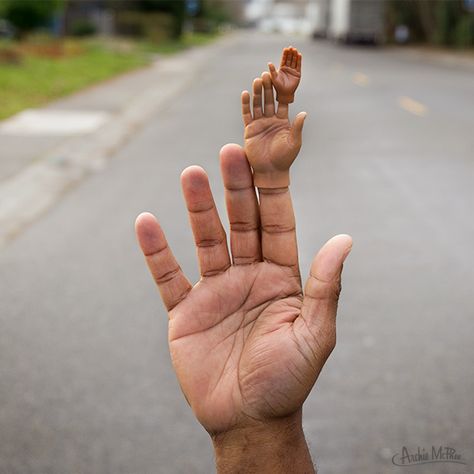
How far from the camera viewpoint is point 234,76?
2341cm

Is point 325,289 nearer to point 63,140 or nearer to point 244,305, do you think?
point 244,305

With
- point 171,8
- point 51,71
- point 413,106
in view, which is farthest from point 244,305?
point 171,8

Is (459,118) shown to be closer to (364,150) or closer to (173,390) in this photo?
(364,150)

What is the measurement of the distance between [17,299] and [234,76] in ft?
62.7

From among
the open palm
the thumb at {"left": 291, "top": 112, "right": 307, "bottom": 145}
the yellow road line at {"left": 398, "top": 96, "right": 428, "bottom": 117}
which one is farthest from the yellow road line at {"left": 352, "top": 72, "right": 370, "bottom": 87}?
the thumb at {"left": 291, "top": 112, "right": 307, "bottom": 145}

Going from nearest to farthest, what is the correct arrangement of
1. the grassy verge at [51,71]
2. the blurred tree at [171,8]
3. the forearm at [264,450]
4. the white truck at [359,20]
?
the forearm at [264,450] < the grassy verge at [51,71] < the blurred tree at [171,8] < the white truck at [359,20]

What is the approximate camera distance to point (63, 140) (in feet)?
37.3

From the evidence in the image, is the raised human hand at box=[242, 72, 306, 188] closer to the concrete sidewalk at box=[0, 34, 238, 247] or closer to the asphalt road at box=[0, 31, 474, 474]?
the asphalt road at box=[0, 31, 474, 474]

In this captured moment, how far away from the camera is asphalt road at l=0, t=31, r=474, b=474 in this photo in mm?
3324

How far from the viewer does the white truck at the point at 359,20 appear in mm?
43562

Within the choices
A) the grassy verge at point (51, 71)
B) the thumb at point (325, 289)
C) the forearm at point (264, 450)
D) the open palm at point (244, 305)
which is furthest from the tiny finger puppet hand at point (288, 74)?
the grassy verge at point (51, 71)

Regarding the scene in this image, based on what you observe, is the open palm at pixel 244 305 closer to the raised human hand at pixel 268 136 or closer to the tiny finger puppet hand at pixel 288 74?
the raised human hand at pixel 268 136

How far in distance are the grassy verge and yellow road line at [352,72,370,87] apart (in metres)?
6.44

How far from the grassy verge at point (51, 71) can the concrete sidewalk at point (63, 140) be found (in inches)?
22.3
